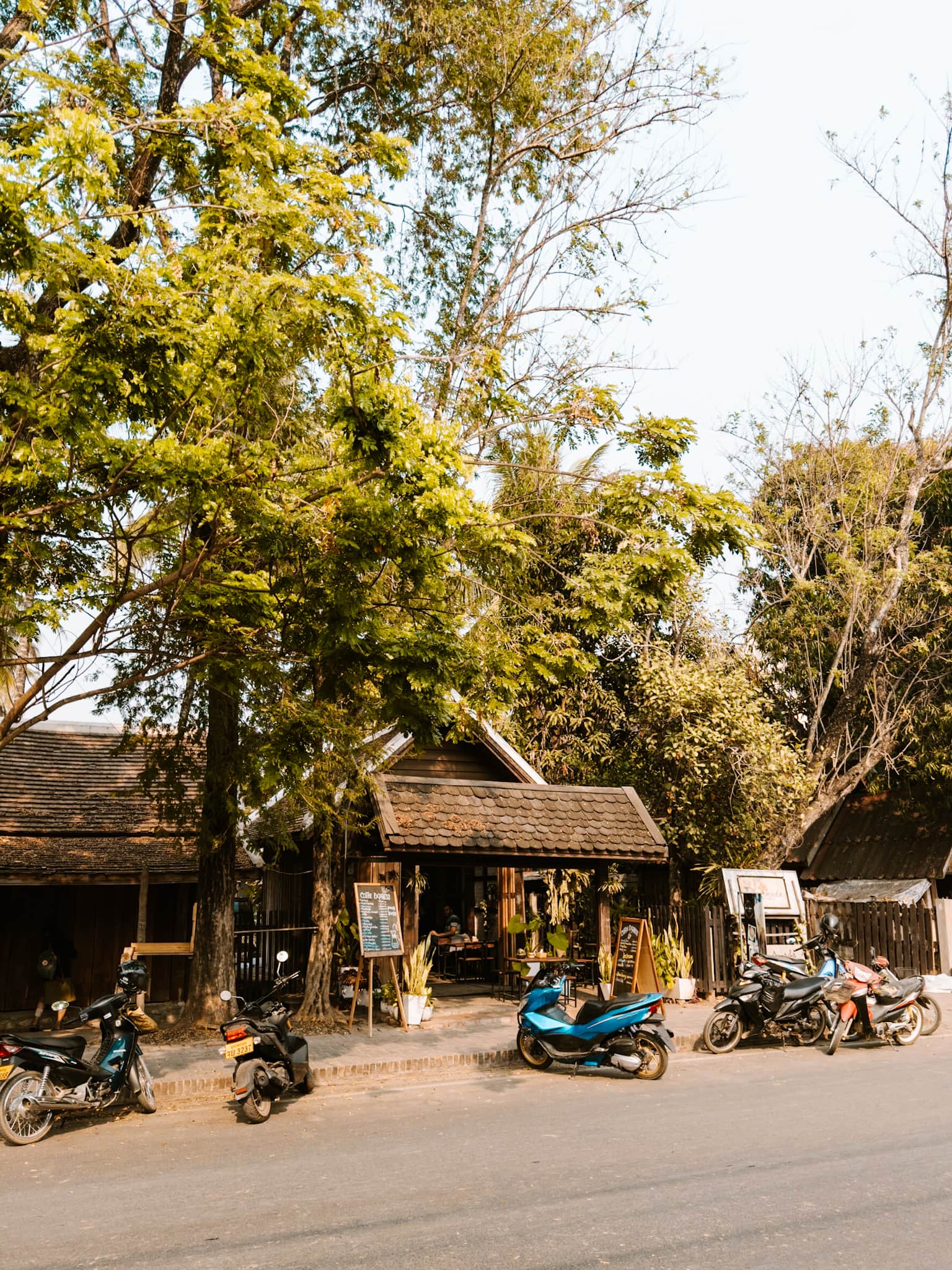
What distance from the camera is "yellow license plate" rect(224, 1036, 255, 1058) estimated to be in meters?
9.34

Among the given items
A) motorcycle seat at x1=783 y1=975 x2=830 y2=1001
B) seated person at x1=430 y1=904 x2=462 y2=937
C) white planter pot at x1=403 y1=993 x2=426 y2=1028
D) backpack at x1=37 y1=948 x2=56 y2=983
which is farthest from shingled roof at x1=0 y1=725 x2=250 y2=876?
motorcycle seat at x1=783 y1=975 x2=830 y2=1001

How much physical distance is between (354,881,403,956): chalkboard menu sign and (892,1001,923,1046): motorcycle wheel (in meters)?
6.57

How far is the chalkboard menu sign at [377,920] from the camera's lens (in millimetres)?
13602

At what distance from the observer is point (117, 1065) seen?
952 centimetres

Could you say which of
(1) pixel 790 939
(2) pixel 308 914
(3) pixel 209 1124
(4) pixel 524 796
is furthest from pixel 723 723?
(3) pixel 209 1124

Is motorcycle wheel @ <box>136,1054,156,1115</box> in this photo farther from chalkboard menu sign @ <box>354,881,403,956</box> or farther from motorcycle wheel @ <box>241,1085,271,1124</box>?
chalkboard menu sign @ <box>354,881,403,956</box>

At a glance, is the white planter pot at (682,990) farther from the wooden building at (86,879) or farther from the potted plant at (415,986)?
the wooden building at (86,879)

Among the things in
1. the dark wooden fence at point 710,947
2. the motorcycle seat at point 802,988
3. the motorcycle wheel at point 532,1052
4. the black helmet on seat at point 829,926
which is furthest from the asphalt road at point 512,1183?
the dark wooden fence at point 710,947

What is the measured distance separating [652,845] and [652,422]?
320 inches

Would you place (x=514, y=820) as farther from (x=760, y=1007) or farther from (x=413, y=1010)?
(x=760, y=1007)

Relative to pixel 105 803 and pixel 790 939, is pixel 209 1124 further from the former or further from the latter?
pixel 790 939

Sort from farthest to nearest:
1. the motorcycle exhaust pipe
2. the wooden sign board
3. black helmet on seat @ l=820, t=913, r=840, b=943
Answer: the wooden sign board, black helmet on seat @ l=820, t=913, r=840, b=943, the motorcycle exhaust pipe

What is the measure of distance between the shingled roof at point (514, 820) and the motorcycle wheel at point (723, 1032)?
386 centimetres

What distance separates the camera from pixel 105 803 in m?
18.4
